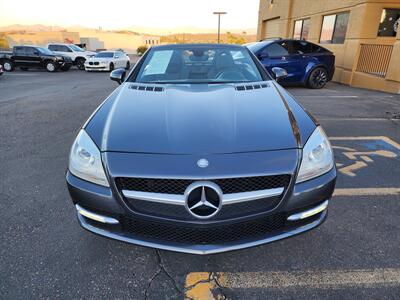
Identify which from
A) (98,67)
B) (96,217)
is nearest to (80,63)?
(98,67)

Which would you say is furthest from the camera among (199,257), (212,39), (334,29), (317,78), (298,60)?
(212,39)

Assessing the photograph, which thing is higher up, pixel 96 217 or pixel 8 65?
pixel 96 217

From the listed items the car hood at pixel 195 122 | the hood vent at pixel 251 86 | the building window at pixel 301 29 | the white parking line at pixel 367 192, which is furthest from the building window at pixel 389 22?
the car hood at pixel 195 122

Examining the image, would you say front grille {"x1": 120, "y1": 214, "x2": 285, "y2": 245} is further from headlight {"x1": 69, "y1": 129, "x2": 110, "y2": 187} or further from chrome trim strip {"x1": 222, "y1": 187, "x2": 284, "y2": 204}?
headlight {"x1": 69, "y1": 129, "x2": 110, "y2": 187}

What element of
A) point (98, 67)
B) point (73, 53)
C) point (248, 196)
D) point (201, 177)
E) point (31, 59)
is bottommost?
point (98, 67)

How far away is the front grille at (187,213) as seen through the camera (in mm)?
1733

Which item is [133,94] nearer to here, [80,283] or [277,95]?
[277,95]

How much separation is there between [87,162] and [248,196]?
3.41ft

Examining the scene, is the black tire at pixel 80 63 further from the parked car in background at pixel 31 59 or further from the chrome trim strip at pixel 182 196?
the chrome trim strip at pixel 182 196

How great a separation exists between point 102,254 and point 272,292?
49.7 inches

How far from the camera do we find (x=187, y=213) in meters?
1.73

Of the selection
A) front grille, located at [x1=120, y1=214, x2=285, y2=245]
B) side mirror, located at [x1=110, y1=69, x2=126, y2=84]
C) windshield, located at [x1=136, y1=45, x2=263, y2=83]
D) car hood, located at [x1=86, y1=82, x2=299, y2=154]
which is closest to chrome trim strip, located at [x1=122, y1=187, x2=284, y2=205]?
front grille, located at [x1=120, y1=214, x2=285, y2=245]

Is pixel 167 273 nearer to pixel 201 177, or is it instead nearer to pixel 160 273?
pixel 160 273

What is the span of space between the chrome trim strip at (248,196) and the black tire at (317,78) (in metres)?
8.52
